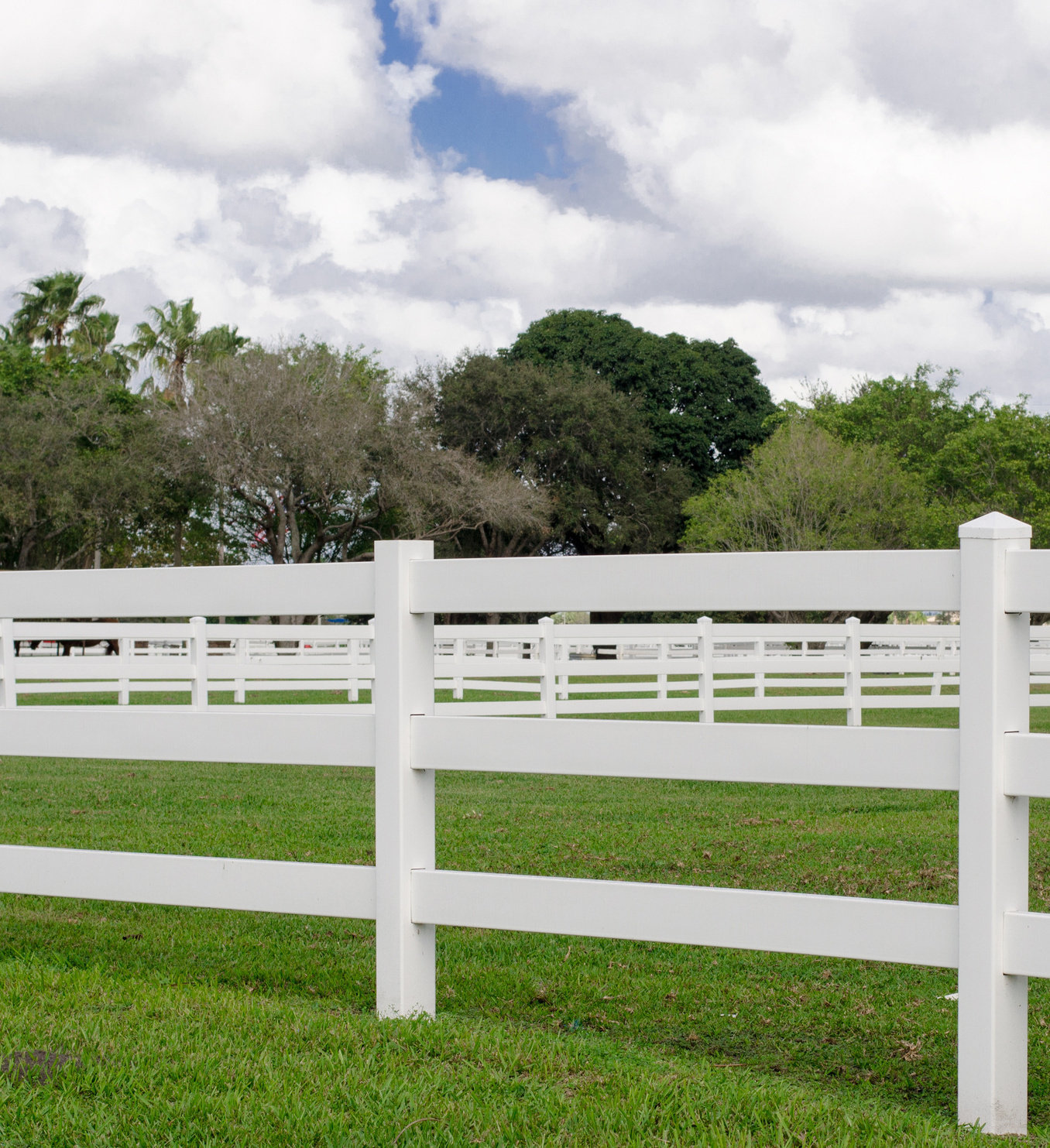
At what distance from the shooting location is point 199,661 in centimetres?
1734

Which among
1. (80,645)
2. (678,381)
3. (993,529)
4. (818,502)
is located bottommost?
(80,645)

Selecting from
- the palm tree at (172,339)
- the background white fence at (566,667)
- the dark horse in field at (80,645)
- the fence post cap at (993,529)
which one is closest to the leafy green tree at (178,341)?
the palm tree at (172,339)

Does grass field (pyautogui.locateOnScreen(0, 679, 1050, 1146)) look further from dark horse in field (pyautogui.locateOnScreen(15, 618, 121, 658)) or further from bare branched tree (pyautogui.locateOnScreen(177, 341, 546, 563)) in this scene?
bare branched tree (pyautogui.locateOnScreen(177, 341, 546, 563))

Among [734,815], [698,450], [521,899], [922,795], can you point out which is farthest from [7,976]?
[698,450]

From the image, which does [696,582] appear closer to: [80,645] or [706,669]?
[706,669]

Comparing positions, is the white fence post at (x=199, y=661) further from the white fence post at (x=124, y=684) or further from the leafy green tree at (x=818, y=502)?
the leafy green tree at (x=818, y=502)

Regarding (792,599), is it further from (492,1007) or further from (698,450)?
(698,450)

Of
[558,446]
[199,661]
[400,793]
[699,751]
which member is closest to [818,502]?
[558,446]

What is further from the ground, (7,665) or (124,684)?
(7,665)

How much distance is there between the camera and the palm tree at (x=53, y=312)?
192 feet

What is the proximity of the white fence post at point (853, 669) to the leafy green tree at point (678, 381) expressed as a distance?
43846 mm

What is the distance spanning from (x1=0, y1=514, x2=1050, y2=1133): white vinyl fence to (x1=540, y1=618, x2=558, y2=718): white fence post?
1068cm

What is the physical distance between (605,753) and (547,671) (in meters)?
12.0

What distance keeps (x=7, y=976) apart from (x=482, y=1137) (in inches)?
87.0
